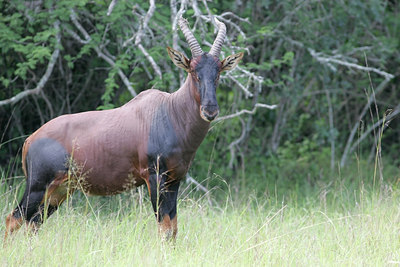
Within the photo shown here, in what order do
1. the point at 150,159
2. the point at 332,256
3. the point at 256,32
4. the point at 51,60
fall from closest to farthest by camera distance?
1. the point at 332,256
2. the point at 150,159
3. the point at 51,60
4. the point at 256,32

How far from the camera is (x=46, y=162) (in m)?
5.88

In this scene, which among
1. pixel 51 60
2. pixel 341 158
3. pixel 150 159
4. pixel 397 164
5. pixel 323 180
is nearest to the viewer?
pixel 150 159

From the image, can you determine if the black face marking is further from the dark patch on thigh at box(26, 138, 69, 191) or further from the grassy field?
the dark patch on thigh at box(26, 138, 69, 191)

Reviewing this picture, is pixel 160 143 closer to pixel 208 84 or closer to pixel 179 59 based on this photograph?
pixel 208 84

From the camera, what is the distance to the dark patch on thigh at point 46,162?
19.3ft

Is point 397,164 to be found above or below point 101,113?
below

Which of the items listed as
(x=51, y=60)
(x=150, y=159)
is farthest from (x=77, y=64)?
(x=150, y=159)

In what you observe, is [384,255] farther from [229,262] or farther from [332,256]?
[229,262]

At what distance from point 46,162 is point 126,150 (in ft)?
2.52

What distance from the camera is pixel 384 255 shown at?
17.3 feet

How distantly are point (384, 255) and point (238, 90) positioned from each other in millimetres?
5853

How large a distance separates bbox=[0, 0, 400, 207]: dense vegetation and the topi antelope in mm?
1767

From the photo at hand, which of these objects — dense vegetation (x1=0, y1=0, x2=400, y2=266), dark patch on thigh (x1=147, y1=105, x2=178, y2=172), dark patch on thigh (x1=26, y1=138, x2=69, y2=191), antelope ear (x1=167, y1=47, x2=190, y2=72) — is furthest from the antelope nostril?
dark patch on thigh (x1=26, y1=138, x2=69, y2=191)

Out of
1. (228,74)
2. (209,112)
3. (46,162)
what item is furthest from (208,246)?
(228,74)
